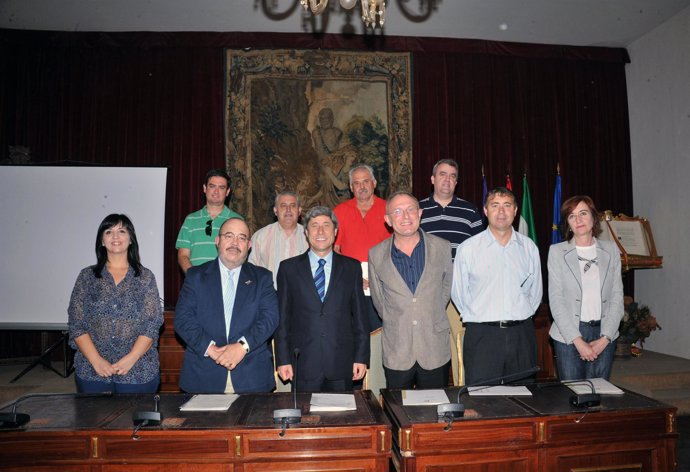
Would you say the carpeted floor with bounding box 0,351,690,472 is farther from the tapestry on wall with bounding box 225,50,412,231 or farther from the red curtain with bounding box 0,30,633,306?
the tapestry on wall with bounding box 225,50,412,231

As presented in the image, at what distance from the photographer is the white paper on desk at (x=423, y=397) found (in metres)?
2.04

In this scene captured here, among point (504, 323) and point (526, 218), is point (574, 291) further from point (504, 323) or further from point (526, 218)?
point (526, 218)

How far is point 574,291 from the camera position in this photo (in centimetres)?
280

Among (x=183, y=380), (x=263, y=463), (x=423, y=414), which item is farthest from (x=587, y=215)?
(x=183, y=380)

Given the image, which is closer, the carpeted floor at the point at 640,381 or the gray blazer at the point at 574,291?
the gray blazer at the point at 574,291

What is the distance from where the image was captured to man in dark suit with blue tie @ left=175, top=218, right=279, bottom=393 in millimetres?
2475

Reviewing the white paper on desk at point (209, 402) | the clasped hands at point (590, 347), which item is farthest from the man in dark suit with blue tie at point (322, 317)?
the clasped hands at point (590, 347)

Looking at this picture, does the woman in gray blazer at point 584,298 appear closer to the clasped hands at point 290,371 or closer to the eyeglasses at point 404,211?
the eyeglasses at point 404,211

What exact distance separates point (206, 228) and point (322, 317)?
1.73m

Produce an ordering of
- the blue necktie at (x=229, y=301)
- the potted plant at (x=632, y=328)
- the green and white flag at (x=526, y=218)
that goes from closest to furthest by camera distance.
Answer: the blue necktie at (x=229, y=301)
the potted plant at (x=632, y=328)
the green and white flag at (x=526, y=218)

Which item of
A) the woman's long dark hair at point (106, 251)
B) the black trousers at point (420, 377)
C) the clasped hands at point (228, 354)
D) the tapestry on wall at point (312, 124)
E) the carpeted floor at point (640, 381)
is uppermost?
the tapestry on wall at point (312, 124)

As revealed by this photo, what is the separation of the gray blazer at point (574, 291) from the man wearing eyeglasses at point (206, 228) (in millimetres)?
2396

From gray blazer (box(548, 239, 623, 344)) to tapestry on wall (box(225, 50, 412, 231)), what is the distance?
3256mm

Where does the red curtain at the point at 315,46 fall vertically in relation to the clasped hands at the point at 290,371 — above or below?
above
